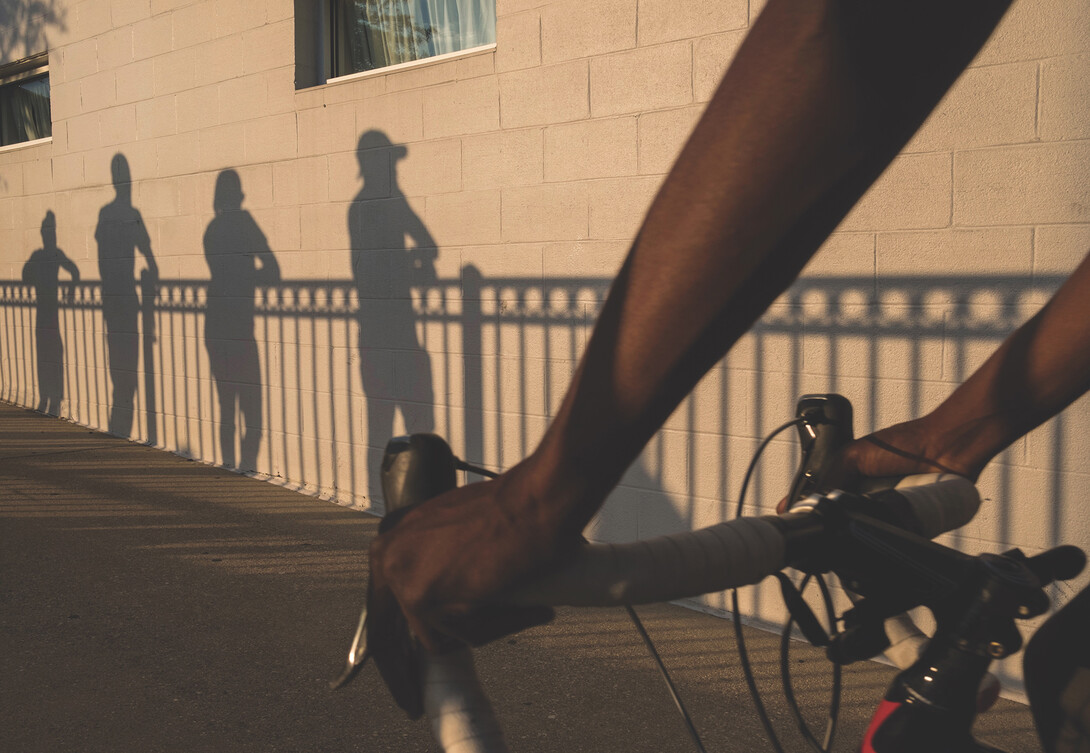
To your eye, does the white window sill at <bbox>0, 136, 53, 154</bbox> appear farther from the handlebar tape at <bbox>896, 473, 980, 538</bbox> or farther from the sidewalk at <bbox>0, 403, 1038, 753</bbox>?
the handlebar tape at <bbox>896, 473, 980, 538</bbox>

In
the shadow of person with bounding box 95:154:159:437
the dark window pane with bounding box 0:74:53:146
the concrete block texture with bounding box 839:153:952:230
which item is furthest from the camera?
the dark window pane with bounding box 0:74:53:146

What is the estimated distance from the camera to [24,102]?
945 cm

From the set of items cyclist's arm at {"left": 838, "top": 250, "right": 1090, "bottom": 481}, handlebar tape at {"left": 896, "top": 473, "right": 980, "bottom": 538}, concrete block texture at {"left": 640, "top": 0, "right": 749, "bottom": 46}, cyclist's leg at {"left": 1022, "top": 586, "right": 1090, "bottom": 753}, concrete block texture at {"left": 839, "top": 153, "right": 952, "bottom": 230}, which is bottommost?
cyclist's leg at {"left": 1022, "top": 586, "right": 1090, "bottom": 753}

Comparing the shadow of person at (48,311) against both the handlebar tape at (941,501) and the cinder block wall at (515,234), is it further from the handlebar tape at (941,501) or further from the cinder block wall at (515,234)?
the handlebar tape at (941,501)

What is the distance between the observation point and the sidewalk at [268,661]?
3.09 meters

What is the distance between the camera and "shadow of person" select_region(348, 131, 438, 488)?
17.5ft

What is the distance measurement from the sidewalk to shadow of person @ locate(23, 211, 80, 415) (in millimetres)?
3719

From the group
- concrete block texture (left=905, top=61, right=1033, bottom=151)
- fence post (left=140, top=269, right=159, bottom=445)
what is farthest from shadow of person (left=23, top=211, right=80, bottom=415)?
concrete block texture (left=905, top=61, right=1033, bottom=151)

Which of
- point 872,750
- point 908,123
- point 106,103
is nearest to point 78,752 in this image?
point 872,750

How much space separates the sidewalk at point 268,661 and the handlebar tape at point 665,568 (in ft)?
7.37

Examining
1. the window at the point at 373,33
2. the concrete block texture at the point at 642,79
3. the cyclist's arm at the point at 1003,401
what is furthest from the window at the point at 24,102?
the cyclist's arm at the point at 1003,401

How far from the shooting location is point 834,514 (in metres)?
1.04

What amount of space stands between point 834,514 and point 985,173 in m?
2.79

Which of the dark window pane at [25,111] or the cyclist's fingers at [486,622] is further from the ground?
the dark window pane at [25,111]
